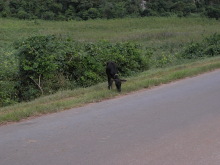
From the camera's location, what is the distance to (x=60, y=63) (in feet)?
45.8

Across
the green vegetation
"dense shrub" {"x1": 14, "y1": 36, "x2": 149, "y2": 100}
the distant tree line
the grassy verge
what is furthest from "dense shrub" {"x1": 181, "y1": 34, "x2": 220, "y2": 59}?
the distant tree line

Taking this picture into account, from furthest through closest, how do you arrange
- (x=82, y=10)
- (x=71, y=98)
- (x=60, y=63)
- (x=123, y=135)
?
(x=82, y=10) → (x=60, y=63) → (x=71, y=98) → (x=123, y=135)

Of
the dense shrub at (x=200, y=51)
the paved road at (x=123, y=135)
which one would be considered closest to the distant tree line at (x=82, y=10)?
the dense shrub at (x=200, y=51)

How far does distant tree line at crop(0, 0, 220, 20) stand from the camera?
6262cm

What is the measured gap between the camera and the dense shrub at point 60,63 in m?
13.1

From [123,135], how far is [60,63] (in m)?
7.63

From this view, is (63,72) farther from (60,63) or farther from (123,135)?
(123,135)

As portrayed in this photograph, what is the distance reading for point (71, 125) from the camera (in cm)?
758

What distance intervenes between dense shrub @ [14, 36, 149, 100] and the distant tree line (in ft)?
155

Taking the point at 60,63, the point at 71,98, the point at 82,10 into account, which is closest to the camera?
the point at 71,98

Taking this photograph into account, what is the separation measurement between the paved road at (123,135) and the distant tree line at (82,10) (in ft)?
179

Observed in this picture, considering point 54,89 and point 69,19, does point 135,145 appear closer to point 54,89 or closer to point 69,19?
point 54,89

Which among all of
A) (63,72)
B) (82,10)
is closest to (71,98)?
(63,72)

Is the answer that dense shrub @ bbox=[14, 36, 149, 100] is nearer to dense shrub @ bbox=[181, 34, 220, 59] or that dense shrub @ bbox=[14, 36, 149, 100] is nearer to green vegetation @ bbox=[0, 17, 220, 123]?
green vegetation @ bbox=[0, 17, 220, 123]
